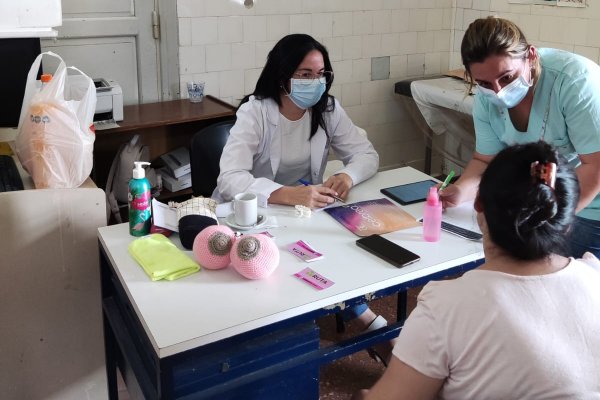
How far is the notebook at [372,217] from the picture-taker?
1877 millimetres

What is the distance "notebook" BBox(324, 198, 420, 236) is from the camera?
1877 millimetres

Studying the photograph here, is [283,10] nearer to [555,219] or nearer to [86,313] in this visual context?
[86,313]

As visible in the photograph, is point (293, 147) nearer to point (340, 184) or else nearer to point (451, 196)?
point (340, 184)

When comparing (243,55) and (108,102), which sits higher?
(243,55)

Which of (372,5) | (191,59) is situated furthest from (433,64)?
(191,59)

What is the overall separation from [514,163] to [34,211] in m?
1.39

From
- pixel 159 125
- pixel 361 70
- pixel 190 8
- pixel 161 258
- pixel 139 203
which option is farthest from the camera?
pixel 361 70

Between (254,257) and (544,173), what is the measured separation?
Result: 2.32 ft

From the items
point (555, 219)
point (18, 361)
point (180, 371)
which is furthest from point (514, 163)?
point (18, 361)

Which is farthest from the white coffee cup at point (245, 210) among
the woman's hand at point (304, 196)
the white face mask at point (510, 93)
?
the white face mask at point (510, 93)

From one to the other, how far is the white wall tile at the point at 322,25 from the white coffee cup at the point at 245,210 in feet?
7.02

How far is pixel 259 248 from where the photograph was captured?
1.55 metres

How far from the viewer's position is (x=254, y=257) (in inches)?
60.3

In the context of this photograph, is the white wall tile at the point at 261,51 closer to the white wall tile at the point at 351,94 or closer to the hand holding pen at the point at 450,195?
the white wall tile at the point at 351,94
